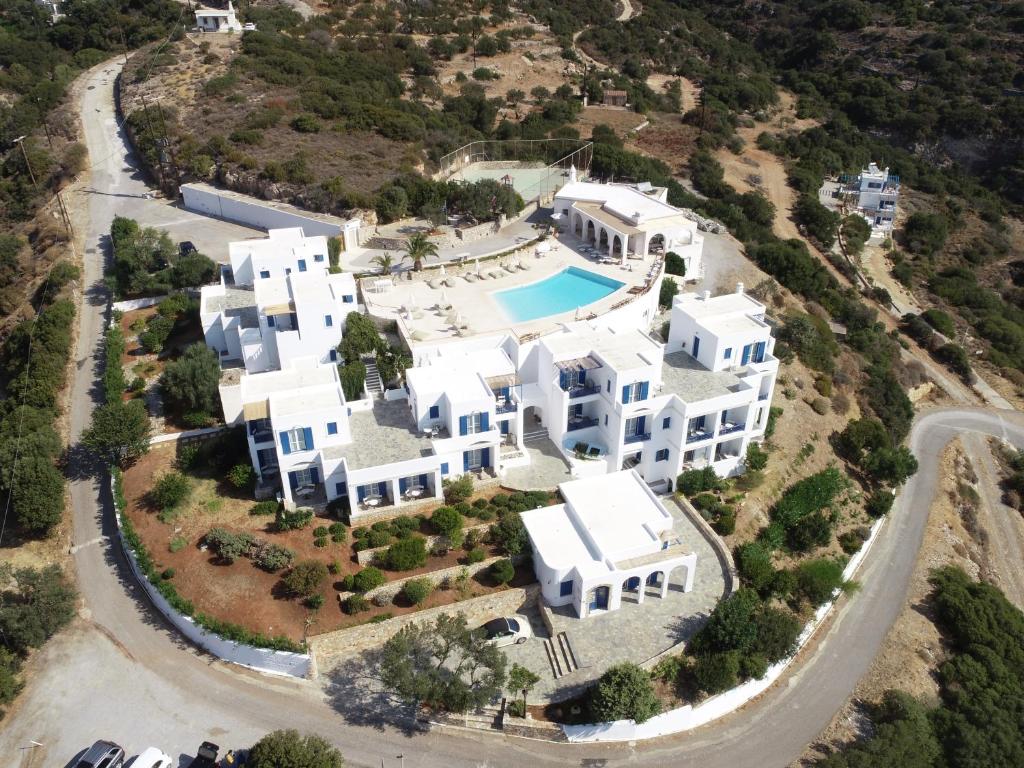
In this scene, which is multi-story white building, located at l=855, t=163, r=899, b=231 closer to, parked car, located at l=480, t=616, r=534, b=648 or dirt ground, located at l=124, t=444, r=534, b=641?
dirt ground, located at l=124, t=444, r=534, b=641

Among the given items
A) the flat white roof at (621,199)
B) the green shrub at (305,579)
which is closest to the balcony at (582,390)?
the green shrub at (305,579)

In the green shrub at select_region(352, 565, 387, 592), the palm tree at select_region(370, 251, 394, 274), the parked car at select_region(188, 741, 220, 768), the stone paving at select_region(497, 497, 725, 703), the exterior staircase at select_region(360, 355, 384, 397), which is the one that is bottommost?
the stone paving at select_region(497, 497, 725, 703)

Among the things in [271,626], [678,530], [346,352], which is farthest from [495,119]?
[271,626]

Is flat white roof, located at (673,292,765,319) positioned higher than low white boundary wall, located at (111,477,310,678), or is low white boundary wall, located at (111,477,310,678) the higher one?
flat white roof, located at (673,292,765,319)

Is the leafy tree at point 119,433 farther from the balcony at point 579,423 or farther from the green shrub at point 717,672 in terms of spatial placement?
the green shrub at point 717,672

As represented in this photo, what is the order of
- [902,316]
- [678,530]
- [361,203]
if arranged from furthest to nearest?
[902,316] < [361,203] < [678,530]

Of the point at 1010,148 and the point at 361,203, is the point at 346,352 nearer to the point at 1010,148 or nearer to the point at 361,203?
the point at 361,203

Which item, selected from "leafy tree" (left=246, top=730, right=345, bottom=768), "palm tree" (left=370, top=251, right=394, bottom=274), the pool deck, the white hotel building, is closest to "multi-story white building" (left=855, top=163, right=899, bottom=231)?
the pool deck
